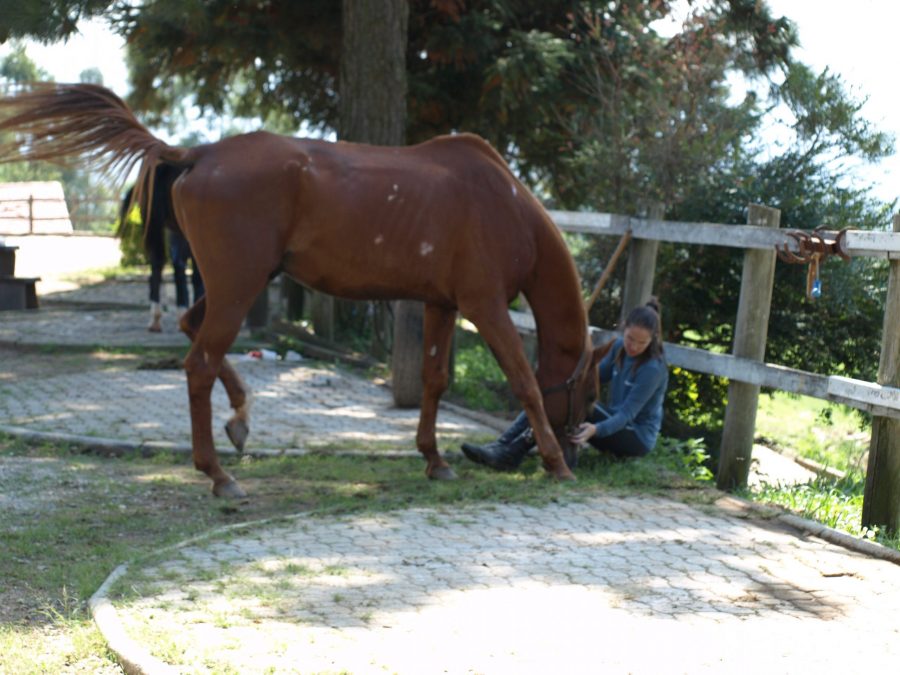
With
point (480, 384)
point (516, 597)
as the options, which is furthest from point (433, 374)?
point (480, 384)

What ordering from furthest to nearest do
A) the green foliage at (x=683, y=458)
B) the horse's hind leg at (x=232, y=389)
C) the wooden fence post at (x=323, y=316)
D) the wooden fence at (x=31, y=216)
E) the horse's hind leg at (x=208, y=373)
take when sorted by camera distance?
1. the wooden fence post at (x=323, y=316)
2. the wooden fence at (x=31, y=216)
3. the green foliage at (x=683, y=458)
4. the horse's hind leg at (x=232, y=389)
5. the horse's hind leg at (x=208, y=373)

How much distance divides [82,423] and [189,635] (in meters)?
4.66

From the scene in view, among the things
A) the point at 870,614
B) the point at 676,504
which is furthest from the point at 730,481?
the point at 870,614

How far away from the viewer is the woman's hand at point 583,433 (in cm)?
714

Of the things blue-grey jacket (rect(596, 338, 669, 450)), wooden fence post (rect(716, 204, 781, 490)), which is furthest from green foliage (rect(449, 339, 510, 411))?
wooden fence post (rect(716, 204, 781, 490))

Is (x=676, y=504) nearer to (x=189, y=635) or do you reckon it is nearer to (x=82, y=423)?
(x=189, y=635)

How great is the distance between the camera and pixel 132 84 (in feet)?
58.1

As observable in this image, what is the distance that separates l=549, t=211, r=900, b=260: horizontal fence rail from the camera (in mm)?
6137

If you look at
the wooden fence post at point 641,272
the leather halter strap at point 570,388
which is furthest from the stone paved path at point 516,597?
the wooden fence post at point 641,272

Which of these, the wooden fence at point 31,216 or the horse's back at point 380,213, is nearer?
the horse's back at point 380,213

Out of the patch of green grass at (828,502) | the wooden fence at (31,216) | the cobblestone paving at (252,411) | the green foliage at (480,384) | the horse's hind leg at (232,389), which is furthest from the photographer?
the wooden fence at (31,216)

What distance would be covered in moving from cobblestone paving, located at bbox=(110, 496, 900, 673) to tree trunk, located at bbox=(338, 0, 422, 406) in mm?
6822

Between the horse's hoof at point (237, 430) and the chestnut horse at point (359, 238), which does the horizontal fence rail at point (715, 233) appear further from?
the horse's hoof at point (237, 430)

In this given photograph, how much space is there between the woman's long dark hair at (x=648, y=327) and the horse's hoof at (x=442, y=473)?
1315 millimetres
